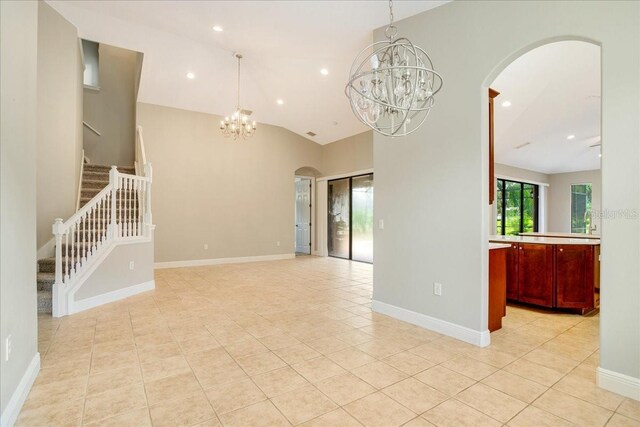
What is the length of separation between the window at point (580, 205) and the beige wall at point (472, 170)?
9.07 metres

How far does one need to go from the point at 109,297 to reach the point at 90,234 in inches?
39.5

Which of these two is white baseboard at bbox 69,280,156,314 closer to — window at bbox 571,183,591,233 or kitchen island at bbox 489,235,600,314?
kitchen island at bbox 489,235,600,314

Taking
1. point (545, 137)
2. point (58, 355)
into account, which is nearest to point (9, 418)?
point (58, 355)

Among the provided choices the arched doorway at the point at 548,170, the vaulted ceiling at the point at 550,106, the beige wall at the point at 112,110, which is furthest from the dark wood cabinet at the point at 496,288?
the beige wall at the point at 112,110

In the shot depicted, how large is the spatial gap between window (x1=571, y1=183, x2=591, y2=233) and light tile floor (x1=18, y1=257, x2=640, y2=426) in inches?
301

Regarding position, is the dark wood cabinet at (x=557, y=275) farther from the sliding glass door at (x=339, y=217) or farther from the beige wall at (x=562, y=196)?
the beige wall at (x=562, y=196)

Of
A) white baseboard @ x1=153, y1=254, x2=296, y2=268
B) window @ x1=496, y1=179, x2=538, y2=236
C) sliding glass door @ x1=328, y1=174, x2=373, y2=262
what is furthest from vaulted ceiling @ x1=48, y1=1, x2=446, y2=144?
window @ x1=496, y1=179, x2=538, y2=236

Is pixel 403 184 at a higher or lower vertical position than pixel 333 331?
higher

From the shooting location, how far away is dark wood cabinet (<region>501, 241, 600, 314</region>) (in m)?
4.01

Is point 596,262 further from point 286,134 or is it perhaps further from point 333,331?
point 286,134

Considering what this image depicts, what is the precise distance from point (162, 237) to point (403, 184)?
5775 millimetres

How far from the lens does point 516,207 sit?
936 centimetres

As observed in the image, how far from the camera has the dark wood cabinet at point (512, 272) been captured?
4480 millimetres

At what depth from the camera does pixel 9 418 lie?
188 cm
